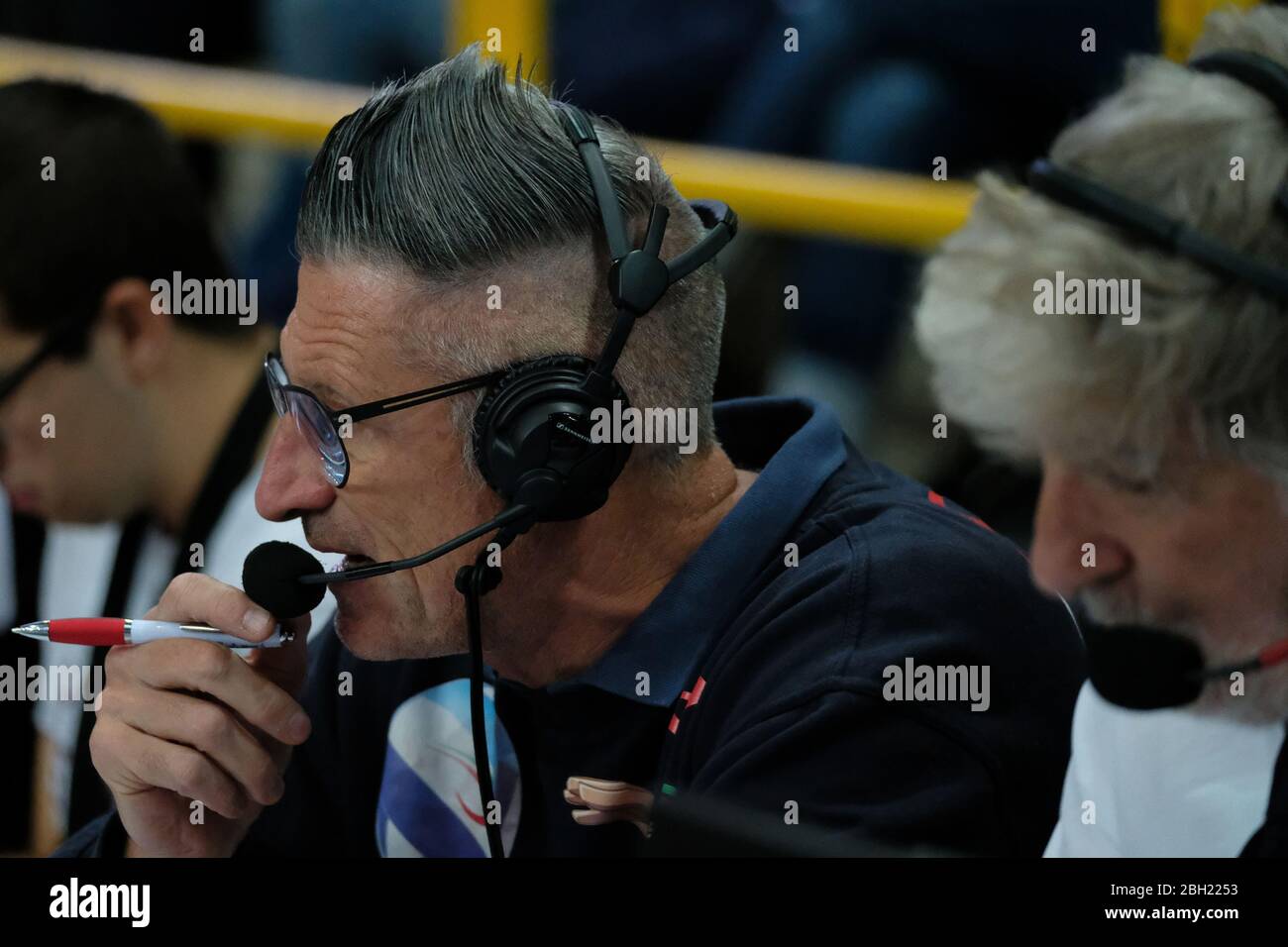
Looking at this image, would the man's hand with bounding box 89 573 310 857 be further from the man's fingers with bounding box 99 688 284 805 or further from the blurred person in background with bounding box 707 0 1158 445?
the blurred person in background with bounding box 707 0 1158 445

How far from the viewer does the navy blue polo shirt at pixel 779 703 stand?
1188 mm

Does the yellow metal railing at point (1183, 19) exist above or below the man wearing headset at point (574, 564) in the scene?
above

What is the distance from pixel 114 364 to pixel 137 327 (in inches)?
2.0

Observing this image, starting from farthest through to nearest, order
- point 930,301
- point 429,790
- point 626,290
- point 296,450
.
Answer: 1. point 429,790
2. point 296,450
3. point 626,290
4. point 930,301

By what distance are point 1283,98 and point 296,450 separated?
771 mm

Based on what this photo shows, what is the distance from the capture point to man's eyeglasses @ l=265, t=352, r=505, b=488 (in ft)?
4.19

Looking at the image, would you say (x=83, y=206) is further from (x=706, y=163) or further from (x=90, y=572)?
(x=706, y=163)

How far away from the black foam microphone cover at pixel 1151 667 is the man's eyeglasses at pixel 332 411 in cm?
49

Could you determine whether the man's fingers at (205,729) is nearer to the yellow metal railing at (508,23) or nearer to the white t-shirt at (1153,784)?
the white t-shirt at (1153,784)

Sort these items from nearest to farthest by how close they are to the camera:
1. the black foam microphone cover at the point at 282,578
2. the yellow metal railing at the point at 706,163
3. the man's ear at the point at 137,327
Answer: the black foam microphone cover at the point at 282,578
the man's ear at the point at 137,327
the yellow metal railing at the point at 706,163

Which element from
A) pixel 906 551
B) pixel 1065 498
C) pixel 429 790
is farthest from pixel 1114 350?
pixel 429 790

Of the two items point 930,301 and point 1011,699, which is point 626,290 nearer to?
point 930,301

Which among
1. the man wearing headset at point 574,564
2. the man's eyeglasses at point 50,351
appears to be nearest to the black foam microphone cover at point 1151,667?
the man wearing headset at point 574,564
